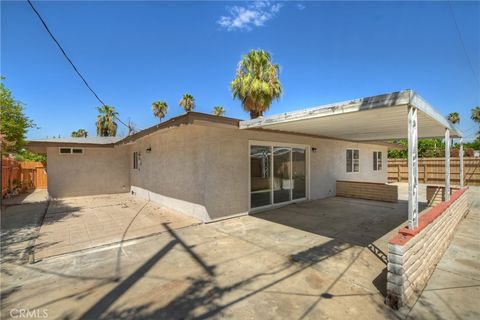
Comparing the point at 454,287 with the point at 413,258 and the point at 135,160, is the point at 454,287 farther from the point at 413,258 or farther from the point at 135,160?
the point at 135,160

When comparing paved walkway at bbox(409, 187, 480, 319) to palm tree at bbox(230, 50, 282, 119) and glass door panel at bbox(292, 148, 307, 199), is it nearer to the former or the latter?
glass door panel at bbox(292, 148, 307, 199)

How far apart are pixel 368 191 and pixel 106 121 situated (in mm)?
26590

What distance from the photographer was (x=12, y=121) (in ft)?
24.3

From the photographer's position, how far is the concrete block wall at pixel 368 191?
30.5 ft

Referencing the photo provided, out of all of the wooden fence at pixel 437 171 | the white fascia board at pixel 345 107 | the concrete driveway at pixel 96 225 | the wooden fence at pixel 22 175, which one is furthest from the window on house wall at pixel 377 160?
the wooden fence at pixel 22 175

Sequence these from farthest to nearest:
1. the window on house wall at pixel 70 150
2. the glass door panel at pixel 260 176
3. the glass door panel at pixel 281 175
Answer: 1. the window on house wall at pixel 70 150
2. the glass door panel at pixel 281 175
3. the glass door panel at pixel 260 176

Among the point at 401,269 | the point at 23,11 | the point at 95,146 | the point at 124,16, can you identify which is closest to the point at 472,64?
the point at 401,269

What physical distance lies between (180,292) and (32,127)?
9118 millimetres

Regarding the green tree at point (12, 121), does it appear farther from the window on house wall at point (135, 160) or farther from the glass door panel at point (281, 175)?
the glass door panel at point (281, 175)

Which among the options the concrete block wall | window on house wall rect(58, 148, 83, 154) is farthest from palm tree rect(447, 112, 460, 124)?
window on house wall rect(58, 148, 83, 154)

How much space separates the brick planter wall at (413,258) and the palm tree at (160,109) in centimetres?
2817

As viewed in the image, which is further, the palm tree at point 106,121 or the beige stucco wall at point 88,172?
the palm tree at point 106,121

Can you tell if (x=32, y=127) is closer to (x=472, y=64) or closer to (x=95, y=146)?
(x=95, y=146)

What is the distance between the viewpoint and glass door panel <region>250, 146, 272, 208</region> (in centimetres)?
736
